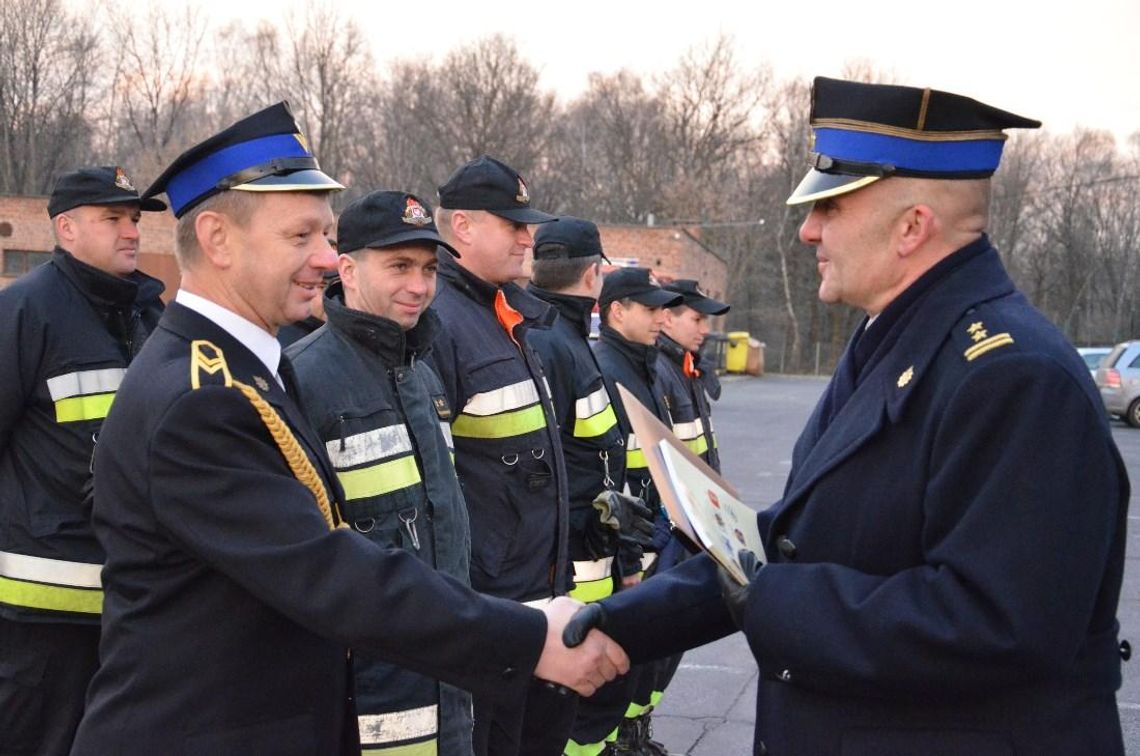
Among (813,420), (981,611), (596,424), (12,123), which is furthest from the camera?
(12,123)

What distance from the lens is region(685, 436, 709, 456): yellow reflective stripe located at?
675cm

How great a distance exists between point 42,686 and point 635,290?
347 centimetres

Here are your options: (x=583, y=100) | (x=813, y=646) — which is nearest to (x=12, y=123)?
(x=583, y=100)

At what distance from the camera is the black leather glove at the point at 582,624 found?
272cm

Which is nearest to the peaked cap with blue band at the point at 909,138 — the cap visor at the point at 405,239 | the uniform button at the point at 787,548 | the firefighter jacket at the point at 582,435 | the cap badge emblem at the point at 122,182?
the uniform button at the point at 787,548

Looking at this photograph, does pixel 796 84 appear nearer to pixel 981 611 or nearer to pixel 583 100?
pixel 583 100

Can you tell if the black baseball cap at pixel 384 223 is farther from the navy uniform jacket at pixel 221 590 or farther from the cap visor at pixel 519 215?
the navy uniform jacket at pixel 221 590

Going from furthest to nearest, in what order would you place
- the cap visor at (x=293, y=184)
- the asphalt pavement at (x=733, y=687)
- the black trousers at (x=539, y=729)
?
the asphalt pavement at (x=733, y=687) < the black trousers at (x=539, y=729) < the cap visor at (x=293, y=184)

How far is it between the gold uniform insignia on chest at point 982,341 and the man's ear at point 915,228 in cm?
24

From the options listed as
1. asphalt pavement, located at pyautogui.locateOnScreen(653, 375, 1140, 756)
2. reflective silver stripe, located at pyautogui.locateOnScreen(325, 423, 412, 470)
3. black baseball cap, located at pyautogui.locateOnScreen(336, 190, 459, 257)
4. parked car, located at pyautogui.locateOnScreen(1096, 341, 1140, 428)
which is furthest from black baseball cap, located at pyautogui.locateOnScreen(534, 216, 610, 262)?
parked car, located at pyautogui.locateOnScreen(1096, 341, 1140, 428)

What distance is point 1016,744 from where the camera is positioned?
219cm

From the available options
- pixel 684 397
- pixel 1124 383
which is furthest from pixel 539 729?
pixel 1124 383

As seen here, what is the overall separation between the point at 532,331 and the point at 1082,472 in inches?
143

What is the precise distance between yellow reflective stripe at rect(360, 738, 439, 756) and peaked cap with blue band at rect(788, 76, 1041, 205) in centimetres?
200
